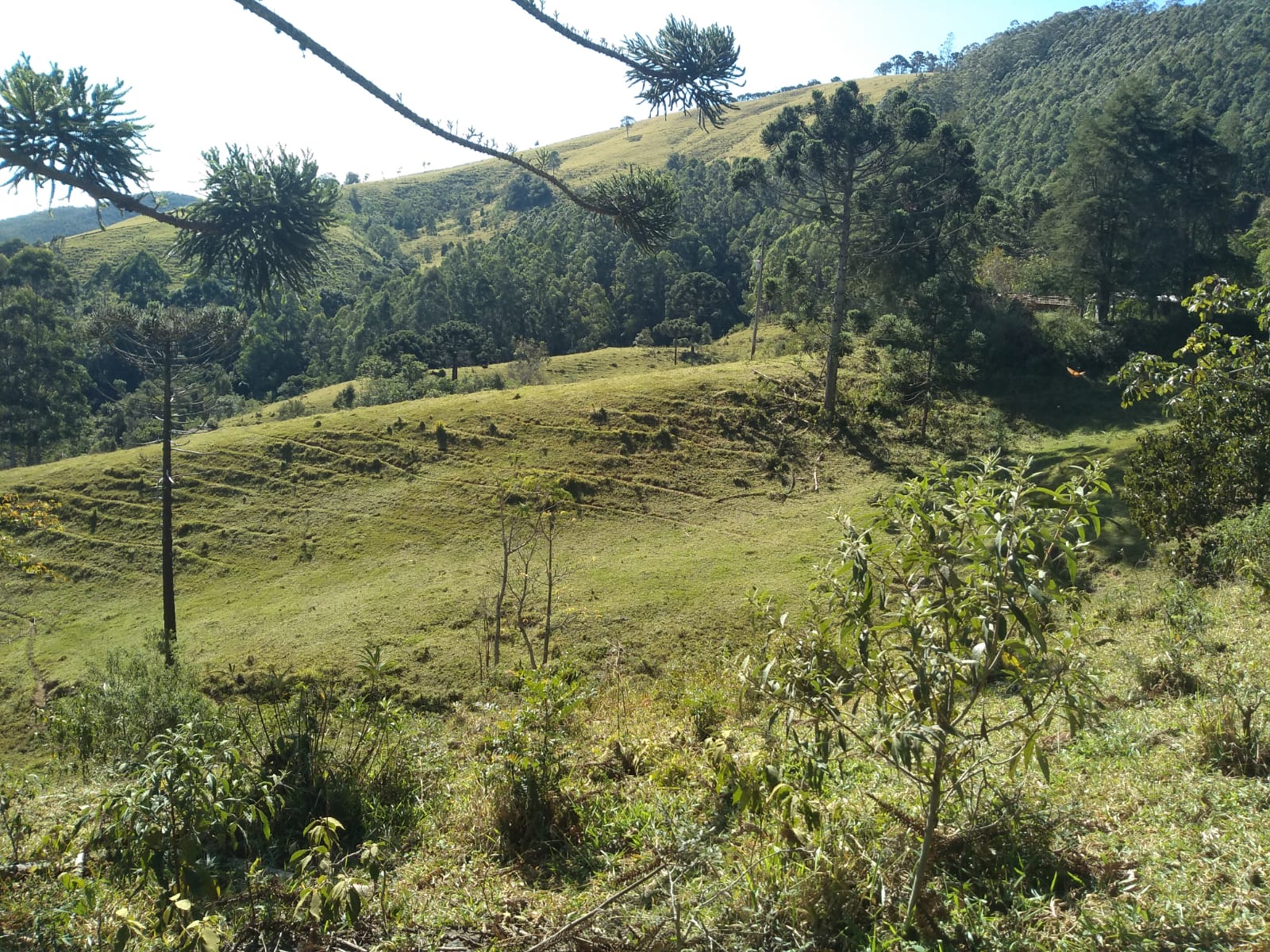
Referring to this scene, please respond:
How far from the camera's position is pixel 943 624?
10.1ft

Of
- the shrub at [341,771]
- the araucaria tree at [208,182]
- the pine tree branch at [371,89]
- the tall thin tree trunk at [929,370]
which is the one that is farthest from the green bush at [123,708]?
the tall thin tree trunk at [929,370]

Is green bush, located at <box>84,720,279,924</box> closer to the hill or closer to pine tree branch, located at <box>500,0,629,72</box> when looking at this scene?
pine tree branch, located at <box>500,0,629,72</box>

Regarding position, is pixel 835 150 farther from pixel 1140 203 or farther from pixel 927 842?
pixel 927 842

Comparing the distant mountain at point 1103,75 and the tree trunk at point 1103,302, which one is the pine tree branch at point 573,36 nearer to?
the tree trunk at point 1103,302

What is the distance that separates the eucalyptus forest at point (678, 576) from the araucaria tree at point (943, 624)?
28mm

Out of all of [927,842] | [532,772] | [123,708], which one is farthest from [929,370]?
[927,842]

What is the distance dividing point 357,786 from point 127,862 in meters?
1.59

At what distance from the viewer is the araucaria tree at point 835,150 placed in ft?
105

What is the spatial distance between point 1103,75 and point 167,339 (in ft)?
353

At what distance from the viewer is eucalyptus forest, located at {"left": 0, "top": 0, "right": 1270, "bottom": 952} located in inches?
128

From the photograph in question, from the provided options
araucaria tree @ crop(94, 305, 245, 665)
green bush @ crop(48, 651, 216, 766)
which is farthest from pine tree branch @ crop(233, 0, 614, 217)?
araucaria tree @ crop(94, 305, 245, 665)

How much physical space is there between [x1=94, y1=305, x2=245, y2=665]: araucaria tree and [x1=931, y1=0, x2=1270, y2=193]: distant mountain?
150 feet

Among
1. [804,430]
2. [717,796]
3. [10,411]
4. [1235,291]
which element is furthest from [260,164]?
[10,411]

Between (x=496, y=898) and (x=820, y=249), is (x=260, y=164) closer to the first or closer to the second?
(x=496, y=898)
